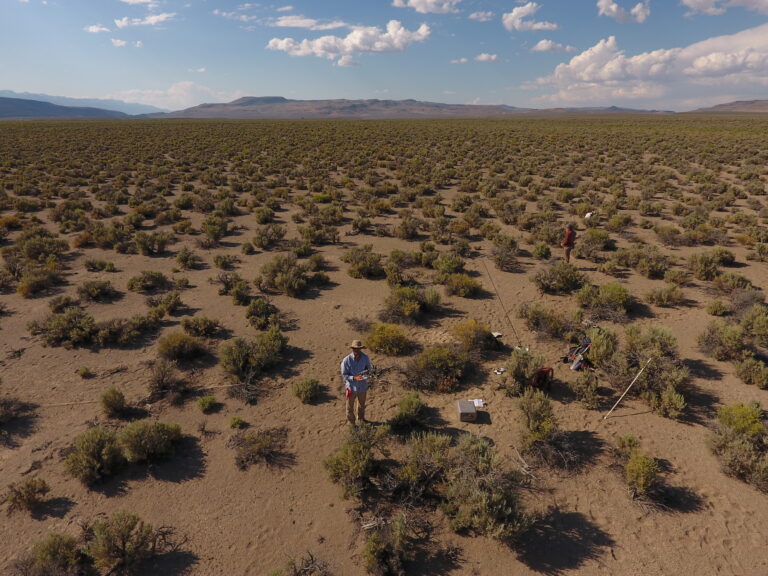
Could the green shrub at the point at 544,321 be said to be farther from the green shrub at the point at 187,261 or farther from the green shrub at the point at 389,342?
the green shrub at the point at 187,261

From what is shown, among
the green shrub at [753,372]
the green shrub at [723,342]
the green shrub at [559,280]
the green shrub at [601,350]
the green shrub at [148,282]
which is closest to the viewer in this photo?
the green shrub at [753,372]

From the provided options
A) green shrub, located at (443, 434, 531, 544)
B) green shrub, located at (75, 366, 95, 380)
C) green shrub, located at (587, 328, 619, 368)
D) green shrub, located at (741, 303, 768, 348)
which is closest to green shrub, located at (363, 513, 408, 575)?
green shrub, located at (443, 434, 531, 544)

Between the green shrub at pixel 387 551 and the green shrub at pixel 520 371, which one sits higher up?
the green shrub at pixel 520 371

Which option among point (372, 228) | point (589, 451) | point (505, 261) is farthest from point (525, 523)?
point (372, 228)

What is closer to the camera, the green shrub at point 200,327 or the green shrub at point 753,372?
the green shrub at point 753,372

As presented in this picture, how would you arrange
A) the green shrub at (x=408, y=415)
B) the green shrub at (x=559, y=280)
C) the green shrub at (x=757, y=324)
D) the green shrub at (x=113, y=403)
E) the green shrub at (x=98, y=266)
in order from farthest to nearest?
the green shrub at (x=98, y=266)
the green shrub at (x=559, y=280)
the green shrub at (x=757, y=324)
the green shrub at (x=113, y=403)
the green shrub at (x=408, y=415)

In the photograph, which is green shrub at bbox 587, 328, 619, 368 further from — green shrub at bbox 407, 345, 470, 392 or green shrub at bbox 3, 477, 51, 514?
green shrub at bbox 3, 477, 51, 514

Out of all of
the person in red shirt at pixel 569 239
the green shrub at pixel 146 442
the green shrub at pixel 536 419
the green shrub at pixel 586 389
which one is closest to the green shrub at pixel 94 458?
the green shrub at pixel 146 442

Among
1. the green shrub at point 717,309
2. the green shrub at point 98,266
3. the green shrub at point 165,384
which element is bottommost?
the green shrub at point 165,384
